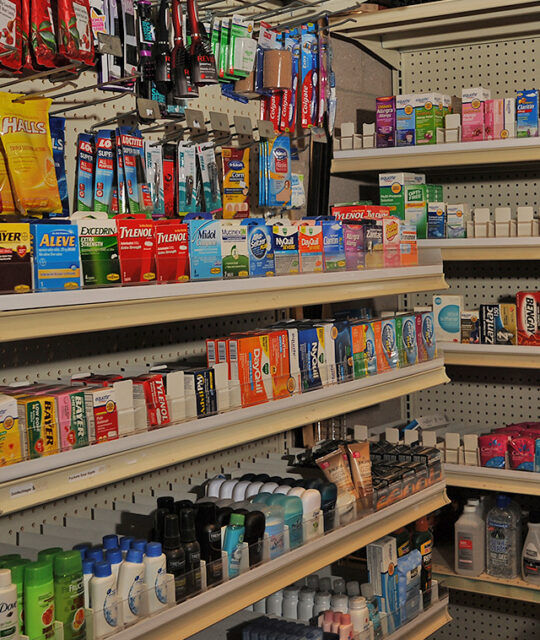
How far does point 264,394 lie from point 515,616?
2.43m

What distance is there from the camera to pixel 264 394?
2623 millimetres

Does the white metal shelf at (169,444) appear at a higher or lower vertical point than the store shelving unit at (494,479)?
higher

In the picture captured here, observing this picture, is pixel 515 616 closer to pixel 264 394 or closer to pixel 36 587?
pixel 264 394

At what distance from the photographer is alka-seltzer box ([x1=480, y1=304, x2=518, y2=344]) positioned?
3885mm

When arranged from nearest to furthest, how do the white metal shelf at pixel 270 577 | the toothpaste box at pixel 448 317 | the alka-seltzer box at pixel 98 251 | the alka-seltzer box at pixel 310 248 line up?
the alka-seltzer box at pixel 98 251, the white metal shelf at pixel 270 577, the alka-seltzer box at pixel 310 248, the toothpaste box at pixel 448 317

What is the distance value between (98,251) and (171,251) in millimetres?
252

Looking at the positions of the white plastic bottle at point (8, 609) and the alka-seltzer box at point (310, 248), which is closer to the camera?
the white plastic bottle at point (8, 609)

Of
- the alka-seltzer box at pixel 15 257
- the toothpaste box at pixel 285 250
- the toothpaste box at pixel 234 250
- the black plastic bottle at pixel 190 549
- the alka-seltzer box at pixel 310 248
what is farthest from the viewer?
the alka-seltzer box at pixel 310 248

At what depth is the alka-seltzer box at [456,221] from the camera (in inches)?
154

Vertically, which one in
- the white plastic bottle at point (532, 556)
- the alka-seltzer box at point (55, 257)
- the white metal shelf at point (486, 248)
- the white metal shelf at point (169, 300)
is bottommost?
the white plastic bottle at point (532, 556)

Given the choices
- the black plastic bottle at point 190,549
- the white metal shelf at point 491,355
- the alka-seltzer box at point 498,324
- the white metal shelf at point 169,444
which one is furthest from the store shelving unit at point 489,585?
the black plastic bottle at point 190,549

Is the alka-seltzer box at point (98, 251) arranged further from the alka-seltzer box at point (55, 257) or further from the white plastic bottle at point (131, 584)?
the white plastic bottle at point (131, 584)

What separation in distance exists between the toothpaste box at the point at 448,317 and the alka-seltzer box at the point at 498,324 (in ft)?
0.35

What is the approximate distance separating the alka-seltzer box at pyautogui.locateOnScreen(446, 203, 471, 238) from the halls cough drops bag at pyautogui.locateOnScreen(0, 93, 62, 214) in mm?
2205
